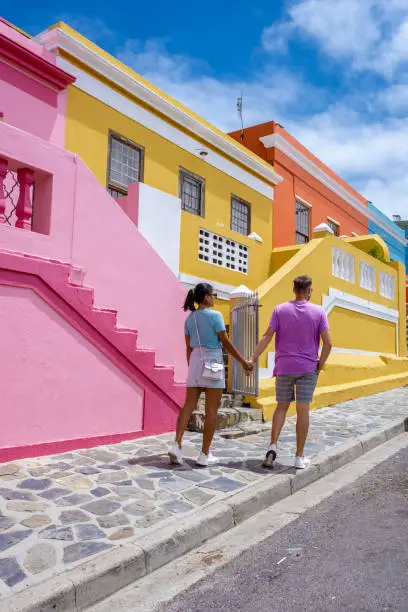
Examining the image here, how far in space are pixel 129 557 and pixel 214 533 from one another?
0.84m

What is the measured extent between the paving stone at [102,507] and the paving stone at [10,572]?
84 centimetres

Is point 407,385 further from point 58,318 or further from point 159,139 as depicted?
point 58,318

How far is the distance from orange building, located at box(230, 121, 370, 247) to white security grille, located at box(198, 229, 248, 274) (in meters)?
3.85

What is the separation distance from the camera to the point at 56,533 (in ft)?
10.6

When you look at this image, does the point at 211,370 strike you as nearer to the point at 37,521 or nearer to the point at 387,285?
the point at 37,521

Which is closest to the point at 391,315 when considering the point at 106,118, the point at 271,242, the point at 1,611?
the point at 271,242

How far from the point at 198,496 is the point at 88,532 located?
102cm

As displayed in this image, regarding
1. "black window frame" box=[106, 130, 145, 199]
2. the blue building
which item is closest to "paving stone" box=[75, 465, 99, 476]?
"black window frame" box=[106, 130, 145, 199]

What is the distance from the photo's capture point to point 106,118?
9648 millimetres

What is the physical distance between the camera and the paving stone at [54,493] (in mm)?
3895

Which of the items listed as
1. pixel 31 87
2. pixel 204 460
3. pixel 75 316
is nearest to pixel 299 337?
pixel 204 460

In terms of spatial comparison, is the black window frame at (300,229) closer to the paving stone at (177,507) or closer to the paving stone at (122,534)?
A: the paving stone at (177,507)

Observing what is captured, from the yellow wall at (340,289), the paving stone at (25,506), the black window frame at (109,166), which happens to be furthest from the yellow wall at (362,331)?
the paving stone at (25,506)

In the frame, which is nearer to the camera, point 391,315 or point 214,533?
point 214,533
